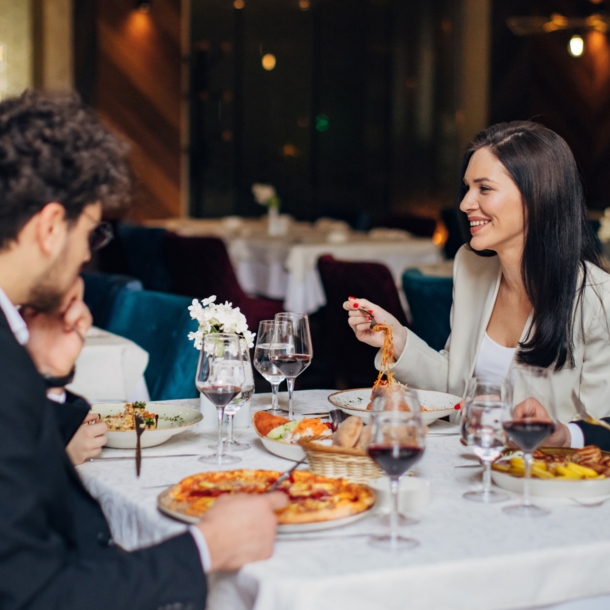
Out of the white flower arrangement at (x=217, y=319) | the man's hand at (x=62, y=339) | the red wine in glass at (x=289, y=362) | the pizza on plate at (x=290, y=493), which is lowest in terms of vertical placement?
the pizza on plate at (x=290, y=493)

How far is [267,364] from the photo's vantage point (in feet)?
6.71

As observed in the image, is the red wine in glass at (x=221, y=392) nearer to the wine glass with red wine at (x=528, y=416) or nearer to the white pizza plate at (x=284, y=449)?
the white pizza plate at (x=284, y=449)

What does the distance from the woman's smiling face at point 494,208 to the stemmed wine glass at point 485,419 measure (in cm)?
92

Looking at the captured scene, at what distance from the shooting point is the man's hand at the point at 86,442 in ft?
5.62

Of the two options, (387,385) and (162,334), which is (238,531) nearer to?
(387,385)

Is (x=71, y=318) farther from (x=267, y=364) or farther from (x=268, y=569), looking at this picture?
(x=267, y=364)

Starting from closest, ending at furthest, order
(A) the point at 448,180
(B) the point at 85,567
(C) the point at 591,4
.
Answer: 1. (B) the point at 85,567
2. (C) the point at 591,4
3. (A) the point at 448,180

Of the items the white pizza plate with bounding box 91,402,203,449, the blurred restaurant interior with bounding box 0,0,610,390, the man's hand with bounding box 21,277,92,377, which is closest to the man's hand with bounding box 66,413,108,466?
the white pizza plate with bounding box 91,402,203,449

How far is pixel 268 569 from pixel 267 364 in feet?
2.84

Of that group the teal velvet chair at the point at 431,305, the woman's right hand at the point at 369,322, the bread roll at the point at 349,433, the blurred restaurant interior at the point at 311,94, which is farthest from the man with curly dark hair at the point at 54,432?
the blurred restaurant interior at the point at 311,94

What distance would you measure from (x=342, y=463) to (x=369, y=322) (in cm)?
83

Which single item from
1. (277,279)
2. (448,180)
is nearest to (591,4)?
(448,180)

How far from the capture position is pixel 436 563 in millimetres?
1229

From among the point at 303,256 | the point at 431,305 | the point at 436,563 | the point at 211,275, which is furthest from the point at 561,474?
the point at 303,256
